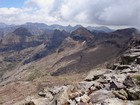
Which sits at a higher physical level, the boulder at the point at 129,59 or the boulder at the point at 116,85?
the boulder at the point at 129,59

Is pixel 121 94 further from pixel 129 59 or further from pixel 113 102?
pixel 129 59

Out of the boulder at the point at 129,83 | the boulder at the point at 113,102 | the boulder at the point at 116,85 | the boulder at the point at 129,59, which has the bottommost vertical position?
→ the boulder at the point at 113,102

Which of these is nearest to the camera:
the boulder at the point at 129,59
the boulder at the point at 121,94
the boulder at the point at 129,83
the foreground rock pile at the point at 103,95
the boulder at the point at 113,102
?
the boulder at the point at 113,102

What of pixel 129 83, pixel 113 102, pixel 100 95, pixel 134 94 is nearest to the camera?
pixel 113 102

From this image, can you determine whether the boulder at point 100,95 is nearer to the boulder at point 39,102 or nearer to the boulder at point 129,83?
the boulder at point 129,83

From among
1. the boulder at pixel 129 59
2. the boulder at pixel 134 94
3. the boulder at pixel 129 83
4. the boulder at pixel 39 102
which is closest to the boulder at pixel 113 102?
the boulder at pixel 134 94

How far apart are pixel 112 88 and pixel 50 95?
1251 centimetres

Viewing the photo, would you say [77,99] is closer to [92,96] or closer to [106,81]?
[92,96]

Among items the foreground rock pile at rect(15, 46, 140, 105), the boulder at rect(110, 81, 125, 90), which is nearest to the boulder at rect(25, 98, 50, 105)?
the foreground rock pile at rect(15, 46, 140, 105)

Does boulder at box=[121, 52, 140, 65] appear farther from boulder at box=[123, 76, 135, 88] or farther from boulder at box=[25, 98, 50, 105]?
boulder at box=[25, 98, 50, 105]

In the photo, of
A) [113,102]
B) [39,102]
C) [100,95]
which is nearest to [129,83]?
[100,95]

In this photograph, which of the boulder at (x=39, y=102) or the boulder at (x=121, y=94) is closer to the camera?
the boulder at (x=121, y=94)

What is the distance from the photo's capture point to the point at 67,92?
48.3 meters

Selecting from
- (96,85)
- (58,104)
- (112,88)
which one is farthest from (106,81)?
(58,104)
